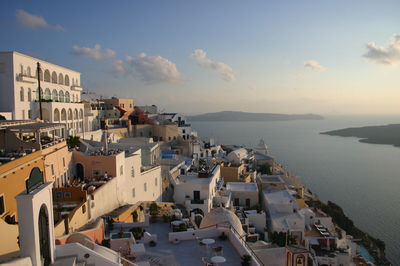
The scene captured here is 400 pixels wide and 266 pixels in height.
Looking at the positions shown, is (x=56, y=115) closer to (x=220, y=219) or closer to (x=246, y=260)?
(x=220, y=219)

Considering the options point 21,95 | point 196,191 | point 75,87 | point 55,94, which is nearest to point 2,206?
point 196,191

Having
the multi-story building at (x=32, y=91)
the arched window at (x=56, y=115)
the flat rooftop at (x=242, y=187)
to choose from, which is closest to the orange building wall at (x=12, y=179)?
the multi-story building at (x=32, y=91)

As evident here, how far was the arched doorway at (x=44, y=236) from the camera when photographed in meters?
5.73

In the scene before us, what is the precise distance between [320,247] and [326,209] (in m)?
13.4

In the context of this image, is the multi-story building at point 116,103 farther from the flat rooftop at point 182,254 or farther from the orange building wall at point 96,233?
the flat rooftop at point 182,254

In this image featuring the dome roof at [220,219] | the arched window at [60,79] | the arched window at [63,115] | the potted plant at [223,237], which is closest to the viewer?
the potted plant at [223,237]

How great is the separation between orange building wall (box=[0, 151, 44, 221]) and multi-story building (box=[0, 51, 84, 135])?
46.6ft

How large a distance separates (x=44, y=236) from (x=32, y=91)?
22015 millimetres

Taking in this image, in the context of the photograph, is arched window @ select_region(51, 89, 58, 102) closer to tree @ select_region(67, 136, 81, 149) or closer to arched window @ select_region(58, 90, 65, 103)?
arched window @ select_region(58, 90, 65, 103)

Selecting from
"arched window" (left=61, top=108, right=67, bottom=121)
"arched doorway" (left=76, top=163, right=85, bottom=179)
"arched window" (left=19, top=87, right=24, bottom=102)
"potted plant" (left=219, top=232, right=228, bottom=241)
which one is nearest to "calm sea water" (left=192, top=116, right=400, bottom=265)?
"potted plant" (left=219, top=232, right=228, bottom=241)

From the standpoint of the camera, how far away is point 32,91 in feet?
80.8

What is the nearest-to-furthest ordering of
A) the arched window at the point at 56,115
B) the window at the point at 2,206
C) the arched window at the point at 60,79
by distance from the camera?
the window at the point at 2,206
the arched window at the point at 56,115
the arched window at the point at 60,79

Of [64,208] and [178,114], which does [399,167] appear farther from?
[64,208]

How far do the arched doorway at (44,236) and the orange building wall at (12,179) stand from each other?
3.67 meters
